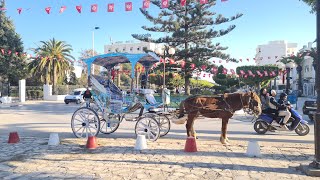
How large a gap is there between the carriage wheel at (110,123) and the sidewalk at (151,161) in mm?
1322

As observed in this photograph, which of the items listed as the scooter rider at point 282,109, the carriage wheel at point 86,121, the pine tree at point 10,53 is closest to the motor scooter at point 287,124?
the scooter rider at point 282,109

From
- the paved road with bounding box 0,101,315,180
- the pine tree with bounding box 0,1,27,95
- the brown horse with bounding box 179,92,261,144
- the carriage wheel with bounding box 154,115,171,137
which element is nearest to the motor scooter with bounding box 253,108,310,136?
the paved road with bounding box 0,101,315,180

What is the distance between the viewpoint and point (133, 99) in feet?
35.2

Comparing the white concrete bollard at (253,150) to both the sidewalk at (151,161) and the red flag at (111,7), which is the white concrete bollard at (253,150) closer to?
the sidewalk at (151,161)

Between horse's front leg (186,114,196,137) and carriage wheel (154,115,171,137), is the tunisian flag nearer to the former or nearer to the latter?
carriage wheel (154,115,171,137)

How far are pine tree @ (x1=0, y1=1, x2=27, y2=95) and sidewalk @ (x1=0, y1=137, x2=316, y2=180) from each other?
34827mm

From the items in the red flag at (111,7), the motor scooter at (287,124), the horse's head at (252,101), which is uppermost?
the red flag at (111,7)

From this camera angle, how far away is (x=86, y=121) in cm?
1070

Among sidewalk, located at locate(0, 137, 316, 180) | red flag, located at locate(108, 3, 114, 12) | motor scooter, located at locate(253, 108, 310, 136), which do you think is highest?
red flag, located at locate(108, 3, 114, 12)

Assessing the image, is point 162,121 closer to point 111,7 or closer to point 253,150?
point 253,150

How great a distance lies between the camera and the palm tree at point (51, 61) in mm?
46388

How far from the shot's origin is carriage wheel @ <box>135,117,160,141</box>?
10.0m

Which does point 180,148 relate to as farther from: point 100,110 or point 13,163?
point 13,163

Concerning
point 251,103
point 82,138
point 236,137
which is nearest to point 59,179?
point 82,138
